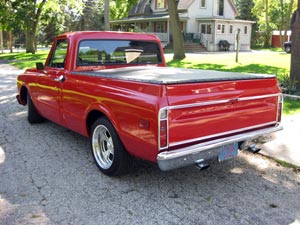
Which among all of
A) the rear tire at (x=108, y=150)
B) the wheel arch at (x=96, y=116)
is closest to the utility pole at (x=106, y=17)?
the wheel arch at (x=96, y=116)

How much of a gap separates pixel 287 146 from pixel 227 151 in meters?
2.20

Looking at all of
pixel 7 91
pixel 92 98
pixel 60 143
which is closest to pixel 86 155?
pixel 60 143

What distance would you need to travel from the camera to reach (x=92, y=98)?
4.58 metres

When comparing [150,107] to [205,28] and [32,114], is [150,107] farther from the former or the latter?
[205,28]

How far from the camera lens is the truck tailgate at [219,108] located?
357 centimetres

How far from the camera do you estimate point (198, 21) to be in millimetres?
39812

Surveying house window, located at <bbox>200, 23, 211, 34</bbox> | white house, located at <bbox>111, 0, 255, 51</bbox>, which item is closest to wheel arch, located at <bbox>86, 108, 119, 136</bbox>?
white house, located at <bbox>111, 0, 255, 51</bbox>

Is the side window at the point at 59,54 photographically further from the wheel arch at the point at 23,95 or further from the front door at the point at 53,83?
the wheel arch at the point at 23,95

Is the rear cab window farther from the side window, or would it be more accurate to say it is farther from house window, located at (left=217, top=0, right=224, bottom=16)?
house window, located at (left=217, top=0, right=224, bottom=16)

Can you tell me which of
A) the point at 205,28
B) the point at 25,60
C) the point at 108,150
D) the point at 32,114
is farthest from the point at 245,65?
the point at 205,28

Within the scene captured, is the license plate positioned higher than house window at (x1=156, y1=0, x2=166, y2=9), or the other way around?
house window at (x1=156, y1=0, x2=166, y2=9)

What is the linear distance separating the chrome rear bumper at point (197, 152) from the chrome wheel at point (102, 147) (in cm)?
122

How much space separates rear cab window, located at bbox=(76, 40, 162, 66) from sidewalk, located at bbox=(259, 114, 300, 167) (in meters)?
2.53

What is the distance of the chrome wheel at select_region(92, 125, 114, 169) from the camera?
15.0ft
